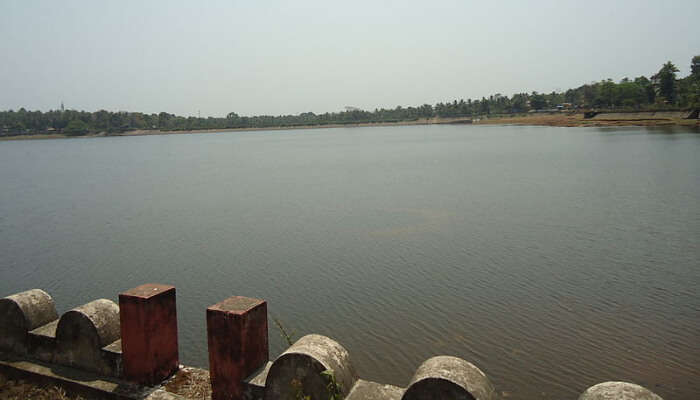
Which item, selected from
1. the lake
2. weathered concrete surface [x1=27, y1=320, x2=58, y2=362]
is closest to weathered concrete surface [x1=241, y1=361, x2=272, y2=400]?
weathered concrete surface [x1=27, y1=320, x2=58, y2=362]

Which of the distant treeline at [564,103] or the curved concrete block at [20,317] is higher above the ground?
the distant treeline at [564,103]

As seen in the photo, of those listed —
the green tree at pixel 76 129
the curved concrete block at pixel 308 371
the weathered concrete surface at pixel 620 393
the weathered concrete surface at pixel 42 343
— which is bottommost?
the weathered concrete surface at pixel 42 343

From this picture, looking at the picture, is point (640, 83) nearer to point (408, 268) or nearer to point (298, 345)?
point (408, 268)

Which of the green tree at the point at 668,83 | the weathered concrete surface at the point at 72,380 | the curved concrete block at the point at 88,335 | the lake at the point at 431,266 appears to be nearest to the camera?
the weathered concrete surface at the point at 72,380

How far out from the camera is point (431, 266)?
1234 cm

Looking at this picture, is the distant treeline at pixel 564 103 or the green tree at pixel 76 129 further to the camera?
the green tree at pixel 76 129

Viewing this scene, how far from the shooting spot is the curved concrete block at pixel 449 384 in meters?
2.45

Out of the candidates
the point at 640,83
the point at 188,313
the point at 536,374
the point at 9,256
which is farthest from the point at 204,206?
the point at 640,83

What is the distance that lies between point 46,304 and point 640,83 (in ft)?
466

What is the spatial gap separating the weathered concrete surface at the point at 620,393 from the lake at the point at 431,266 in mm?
4903

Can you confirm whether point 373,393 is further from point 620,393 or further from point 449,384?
point 620,393

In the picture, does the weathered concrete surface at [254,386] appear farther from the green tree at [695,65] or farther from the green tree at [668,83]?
the green tree at [695,65]

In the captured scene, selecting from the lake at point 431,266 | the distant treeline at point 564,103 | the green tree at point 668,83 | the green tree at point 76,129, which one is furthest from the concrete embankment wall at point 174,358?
the green tree at point 76,129

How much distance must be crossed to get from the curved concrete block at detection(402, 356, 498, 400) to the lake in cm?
483
